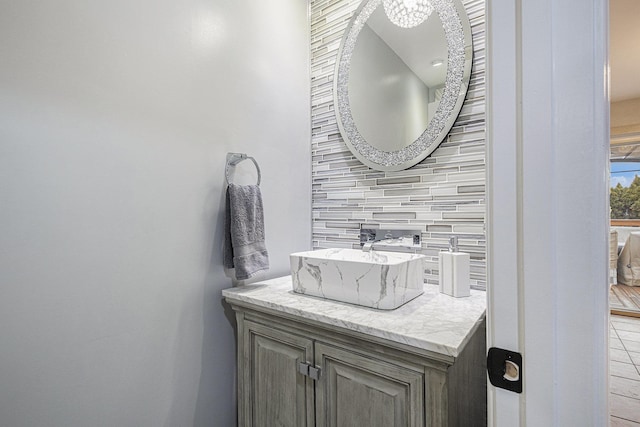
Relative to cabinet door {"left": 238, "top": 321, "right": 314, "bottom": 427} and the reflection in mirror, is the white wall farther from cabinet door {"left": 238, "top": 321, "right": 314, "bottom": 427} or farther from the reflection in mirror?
the reflection in mirror

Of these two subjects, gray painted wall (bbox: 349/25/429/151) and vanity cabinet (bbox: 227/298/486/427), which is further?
gray painted wall (bbox: 349/25/429/151)

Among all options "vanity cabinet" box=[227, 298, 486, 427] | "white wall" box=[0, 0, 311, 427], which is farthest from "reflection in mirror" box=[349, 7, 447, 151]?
"vanity cabinet" box=[227, 298, 486, 427]

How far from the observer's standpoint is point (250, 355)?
48.3 inches

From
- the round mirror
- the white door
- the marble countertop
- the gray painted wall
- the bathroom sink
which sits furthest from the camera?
the gray painted wall

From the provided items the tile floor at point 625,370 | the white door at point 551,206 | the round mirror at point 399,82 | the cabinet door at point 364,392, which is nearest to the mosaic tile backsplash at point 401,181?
the round mirror at point 399,82

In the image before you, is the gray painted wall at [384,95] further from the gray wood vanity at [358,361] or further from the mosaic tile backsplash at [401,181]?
the gray wood vanity at [358,361]

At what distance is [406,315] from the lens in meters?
0.96


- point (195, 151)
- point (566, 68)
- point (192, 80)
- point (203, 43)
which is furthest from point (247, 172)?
point (566, 68)

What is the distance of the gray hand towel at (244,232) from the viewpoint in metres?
1.29

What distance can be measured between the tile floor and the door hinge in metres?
1.36

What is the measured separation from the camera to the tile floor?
4.60 ft

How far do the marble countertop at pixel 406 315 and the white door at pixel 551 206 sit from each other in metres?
0.25

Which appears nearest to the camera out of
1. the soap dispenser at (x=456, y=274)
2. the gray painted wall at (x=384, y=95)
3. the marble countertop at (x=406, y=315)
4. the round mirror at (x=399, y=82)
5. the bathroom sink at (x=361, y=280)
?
the marble countertop at (x=406, y=315)

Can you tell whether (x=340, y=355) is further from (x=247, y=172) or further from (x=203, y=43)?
(x=203, y=43)
